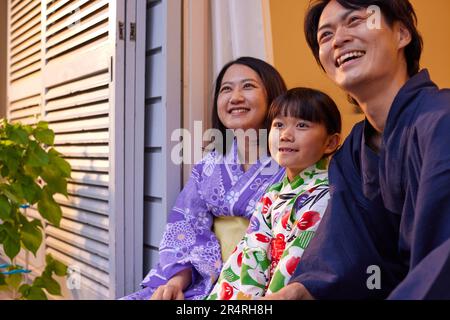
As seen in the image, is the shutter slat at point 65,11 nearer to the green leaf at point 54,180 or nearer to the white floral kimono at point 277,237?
the green leaf at point 54,180

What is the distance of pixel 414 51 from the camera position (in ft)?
2.85

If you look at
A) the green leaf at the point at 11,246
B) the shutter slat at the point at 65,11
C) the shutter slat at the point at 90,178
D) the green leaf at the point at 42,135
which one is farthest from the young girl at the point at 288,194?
the shutter slat at the point at 65,11

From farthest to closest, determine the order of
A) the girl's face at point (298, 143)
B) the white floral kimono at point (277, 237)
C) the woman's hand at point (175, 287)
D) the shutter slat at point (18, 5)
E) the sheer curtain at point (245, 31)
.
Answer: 1. the shutter slat at point (18, 5)
2. the sheer curtain at point (245, 31)
3. the woman's hand at point (175, 287)
4. the girl's face at point (298, 143)
5. the white floral kimono at point (277, 237)

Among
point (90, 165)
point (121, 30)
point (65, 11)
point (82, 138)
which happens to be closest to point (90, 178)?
point (90, 165)

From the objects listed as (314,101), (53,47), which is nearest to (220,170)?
(314,101)

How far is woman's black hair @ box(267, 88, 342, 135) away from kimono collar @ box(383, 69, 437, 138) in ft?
0.95

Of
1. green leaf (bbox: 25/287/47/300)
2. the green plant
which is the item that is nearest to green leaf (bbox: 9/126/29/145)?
the green plant

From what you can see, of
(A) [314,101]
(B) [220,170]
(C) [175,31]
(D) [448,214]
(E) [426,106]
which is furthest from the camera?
(C) [175,31]

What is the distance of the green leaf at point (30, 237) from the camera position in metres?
1.68

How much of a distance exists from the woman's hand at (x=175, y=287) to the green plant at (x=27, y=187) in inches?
25.6

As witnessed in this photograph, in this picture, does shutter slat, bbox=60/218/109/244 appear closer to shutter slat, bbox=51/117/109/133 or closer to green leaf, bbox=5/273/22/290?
green leaf, bbox=5/273/22/290
